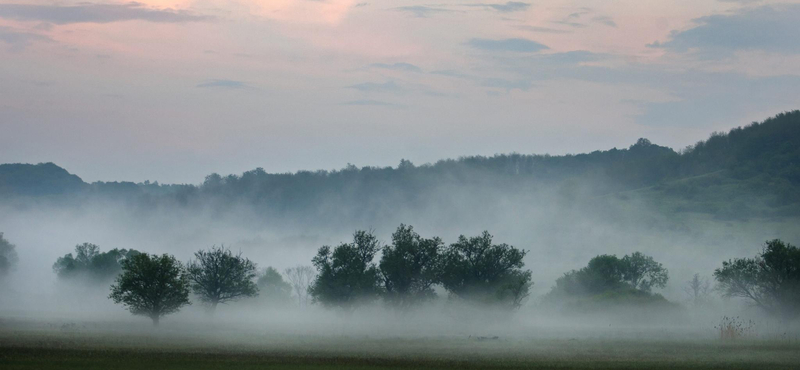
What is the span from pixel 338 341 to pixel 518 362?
2173 cm

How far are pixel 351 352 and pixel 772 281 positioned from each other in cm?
6662

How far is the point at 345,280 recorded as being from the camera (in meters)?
113

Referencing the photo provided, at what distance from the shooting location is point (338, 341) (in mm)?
70688

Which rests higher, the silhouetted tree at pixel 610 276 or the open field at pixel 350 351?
the silhouetted tree at pixel 610 276

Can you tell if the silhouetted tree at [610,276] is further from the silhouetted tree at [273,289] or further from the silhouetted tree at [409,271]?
the silhouetted tree at [273,289]

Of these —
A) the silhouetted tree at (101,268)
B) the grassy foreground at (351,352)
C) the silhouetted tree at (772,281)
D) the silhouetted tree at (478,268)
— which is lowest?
the grassy foreground at (351,352)

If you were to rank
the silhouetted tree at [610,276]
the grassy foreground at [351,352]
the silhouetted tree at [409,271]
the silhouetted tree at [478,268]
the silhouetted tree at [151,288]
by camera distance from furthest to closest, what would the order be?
the silhouetted tree at [610,276] → the silhouetted tree at [409,271] → the silhouetted tree at [478,268] → the silhouetted tree at [151,288] → the grassy foreground at [351,352]

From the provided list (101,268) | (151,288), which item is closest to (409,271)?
(151,288)

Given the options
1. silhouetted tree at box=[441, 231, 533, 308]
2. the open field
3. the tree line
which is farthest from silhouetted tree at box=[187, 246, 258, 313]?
silhouetted tree at box=[441, 231, 533, 308]

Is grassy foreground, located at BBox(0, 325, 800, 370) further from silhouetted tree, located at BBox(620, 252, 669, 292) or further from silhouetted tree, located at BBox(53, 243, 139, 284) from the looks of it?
silhouetted tree, located at BBox(53, 243, 139, 284)

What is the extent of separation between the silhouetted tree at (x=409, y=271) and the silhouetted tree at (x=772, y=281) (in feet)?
132

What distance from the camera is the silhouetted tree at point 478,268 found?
113938 millimetres

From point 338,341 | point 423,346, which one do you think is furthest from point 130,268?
point 423,346

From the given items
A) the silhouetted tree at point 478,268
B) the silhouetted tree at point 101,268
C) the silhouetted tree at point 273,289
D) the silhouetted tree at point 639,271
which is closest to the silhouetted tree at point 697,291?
the silhouetted tree at point 639,271
